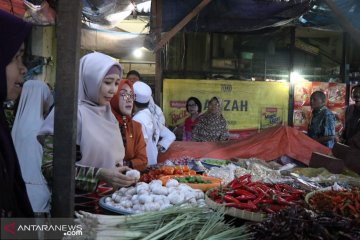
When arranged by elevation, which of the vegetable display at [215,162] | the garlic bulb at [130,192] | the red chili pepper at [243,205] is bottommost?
the vegetable display at [215,162]

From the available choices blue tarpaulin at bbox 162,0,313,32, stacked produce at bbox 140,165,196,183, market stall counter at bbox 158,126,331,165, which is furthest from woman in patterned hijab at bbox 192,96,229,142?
stacked produce at bbox 140,165,196,183

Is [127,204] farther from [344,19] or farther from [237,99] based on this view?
[237,99]

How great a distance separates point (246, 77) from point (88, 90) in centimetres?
721

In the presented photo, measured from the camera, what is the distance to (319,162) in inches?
211

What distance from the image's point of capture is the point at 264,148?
20.1 ft

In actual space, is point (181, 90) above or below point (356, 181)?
above

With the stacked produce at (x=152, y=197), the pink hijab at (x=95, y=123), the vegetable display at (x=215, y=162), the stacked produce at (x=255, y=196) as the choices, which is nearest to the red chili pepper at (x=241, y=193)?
the stacked produce at (x=255, y=196)

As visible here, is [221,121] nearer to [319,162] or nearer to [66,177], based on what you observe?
[319,162]

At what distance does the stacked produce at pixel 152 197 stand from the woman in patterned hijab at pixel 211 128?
14.4 feet

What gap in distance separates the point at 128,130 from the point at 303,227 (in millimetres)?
1863

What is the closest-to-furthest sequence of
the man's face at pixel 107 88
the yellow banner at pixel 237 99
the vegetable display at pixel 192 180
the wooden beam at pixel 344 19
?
the man's face at pixel 107 88 → the vegetable display at pixel 192 180 → the wooden beam at pixel 344 19 → the yellow banner at pixel 237 99

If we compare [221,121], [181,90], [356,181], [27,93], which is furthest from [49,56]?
[356,181]

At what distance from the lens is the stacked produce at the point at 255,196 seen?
2.59 metres

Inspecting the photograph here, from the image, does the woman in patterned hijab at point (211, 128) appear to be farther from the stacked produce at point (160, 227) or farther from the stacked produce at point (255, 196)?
the stacked produce at point (160, 227)
